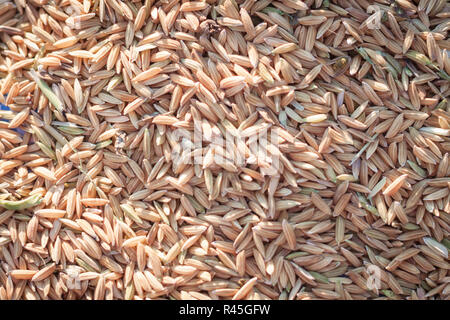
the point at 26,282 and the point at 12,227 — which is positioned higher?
the point at 12,227

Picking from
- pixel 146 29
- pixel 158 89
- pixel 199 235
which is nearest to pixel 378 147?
pixel 199 235

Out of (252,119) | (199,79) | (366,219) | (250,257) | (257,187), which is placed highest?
(199,79)

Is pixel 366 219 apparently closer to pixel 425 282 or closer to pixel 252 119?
pixel 425 282

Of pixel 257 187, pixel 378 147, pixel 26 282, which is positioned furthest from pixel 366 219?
pixel 26 282
